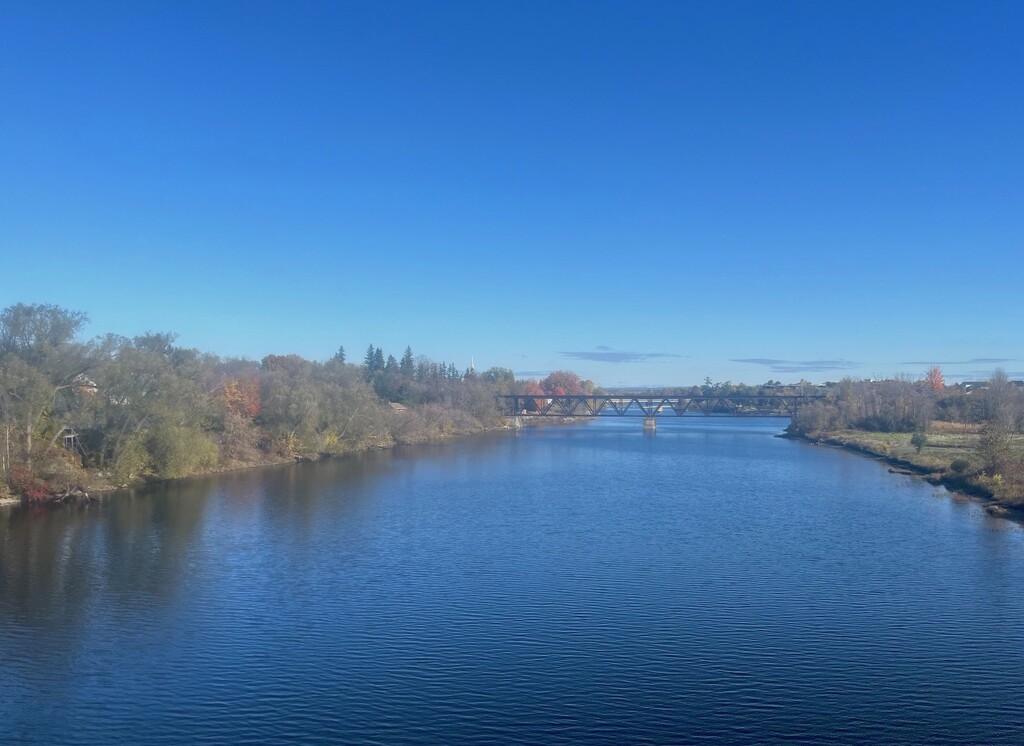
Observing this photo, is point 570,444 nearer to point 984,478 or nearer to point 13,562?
point 984,478

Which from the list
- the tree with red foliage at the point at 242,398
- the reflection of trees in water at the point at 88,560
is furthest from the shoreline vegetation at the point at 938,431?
the tree with red foliage at the point at 242,398

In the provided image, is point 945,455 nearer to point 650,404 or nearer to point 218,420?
point 218,420

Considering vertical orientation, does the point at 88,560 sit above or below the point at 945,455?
below

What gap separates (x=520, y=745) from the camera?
39.2 ft

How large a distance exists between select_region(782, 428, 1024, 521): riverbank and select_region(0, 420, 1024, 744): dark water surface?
7.31 feet

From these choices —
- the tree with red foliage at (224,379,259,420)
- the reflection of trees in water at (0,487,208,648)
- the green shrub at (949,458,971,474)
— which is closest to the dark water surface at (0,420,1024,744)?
the reflection of trees in water at (0,487,208,648)

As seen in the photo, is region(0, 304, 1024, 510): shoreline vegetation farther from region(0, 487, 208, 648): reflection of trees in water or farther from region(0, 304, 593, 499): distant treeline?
region(0, 487, 208, 648): reflection of trees in water

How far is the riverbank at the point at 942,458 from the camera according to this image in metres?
35.0

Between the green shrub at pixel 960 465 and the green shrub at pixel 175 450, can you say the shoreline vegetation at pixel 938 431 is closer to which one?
the green shrub at pixel 960 465

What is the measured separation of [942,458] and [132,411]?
46161mm

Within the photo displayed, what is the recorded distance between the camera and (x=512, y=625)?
17.3 m

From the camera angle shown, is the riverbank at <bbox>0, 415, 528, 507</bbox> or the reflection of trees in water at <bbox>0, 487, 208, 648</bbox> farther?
the riverbank at <bbox>0, 415, 528, 507</bbox>

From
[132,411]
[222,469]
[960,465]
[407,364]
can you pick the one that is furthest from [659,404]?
[132,411]

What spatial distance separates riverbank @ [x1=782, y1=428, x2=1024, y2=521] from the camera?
35.0 meters
